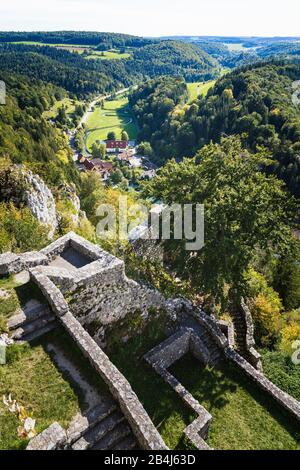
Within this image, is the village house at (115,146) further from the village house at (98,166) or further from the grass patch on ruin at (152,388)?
the grass patch on ruin at (152,388)

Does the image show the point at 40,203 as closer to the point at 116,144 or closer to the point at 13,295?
the point at 13,295

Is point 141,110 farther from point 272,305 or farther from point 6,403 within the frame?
point 6,403

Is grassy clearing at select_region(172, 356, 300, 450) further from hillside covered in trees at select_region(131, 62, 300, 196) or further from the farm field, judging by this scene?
the farm field

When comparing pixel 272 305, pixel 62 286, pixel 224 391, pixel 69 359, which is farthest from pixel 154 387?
pixel 272 305

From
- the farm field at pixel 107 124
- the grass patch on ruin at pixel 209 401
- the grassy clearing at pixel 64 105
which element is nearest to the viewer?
the grass patch on ruin at pixel 209 401

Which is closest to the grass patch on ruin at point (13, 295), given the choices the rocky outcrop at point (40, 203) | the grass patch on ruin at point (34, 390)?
the grass patch on ruin at point (34, 390)

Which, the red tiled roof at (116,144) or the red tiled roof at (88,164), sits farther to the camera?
the red tiled roof at (116,144)
